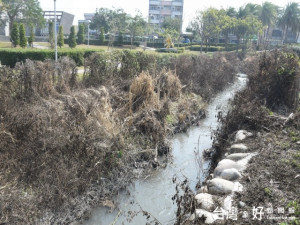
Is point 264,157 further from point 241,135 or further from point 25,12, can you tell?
point 25,12

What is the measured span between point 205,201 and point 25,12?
146 ft

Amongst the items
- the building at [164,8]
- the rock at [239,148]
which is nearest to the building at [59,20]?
the building at [164,8]

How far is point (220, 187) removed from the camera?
4.65 m

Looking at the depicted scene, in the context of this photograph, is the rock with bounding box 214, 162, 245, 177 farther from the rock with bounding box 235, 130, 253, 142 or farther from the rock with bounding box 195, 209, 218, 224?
the rock with bounding box 235, 130, 253, 142

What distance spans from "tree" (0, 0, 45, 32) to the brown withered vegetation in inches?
1446

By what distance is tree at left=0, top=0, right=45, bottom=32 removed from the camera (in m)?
40.7

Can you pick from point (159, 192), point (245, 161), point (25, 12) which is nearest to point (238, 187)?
point (245, 161)

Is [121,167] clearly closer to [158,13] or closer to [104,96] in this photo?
[104,96]

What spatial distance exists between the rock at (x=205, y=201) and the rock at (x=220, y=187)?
0.18 meters

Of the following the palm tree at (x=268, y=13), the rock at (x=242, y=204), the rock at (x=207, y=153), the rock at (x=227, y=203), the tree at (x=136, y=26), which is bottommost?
the rock at (x=207, y=153)

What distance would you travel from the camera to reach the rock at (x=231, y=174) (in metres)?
4.93

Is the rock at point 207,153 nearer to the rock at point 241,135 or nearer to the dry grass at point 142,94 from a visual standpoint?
the rock at point 241,135

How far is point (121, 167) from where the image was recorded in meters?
6.32

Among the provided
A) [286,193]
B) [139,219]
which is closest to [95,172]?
[139,219]
